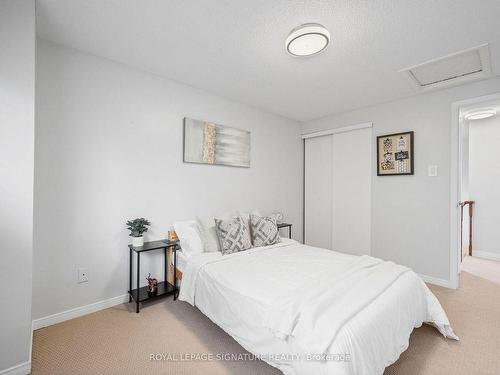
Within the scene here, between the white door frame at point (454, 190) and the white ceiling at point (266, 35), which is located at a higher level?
the white ceiling at point (266, 35)

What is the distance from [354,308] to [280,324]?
446mm

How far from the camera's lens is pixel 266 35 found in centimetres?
201

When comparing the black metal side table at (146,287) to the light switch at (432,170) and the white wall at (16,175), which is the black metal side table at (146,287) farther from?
the light switch at (432,170)

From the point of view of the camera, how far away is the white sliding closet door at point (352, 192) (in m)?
3.70

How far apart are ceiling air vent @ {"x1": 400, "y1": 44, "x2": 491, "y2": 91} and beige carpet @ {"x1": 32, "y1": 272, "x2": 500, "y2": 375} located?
246cm

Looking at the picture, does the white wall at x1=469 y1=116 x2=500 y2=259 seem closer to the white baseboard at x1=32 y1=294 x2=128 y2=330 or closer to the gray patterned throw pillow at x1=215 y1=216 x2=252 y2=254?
the gray patterned throw pillow at x1=215 y1=216 x2=252 y2=254

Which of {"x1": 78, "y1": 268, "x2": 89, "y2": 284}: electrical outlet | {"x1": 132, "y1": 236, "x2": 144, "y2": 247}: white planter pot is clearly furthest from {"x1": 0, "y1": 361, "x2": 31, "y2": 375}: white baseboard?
{"x1": 132, "y1": 236, "x2": 144, "y2": 247}: white planter pot

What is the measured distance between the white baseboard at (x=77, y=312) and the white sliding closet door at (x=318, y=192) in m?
3.09

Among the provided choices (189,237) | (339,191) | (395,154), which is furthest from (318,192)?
(189,237)

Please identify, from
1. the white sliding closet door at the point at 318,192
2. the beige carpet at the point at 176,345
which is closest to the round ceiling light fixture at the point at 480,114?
the white sliding closet door at the point at 318,192

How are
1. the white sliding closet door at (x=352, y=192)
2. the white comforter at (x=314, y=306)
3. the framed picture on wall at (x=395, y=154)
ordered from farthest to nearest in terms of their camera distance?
the white sliding closet door at (x=352, y=192)
the framed picture on wall at (x=395, y=154)
the white comforter at (x=314, y=306)

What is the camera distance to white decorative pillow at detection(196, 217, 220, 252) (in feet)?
8.57

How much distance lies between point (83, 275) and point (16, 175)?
3.85 feet

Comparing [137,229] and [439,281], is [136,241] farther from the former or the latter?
[439,281]
